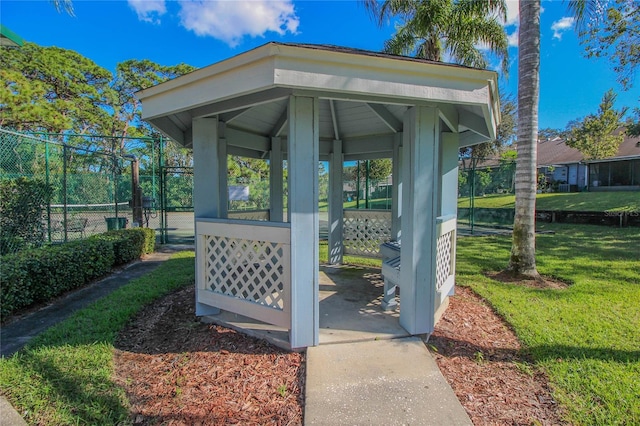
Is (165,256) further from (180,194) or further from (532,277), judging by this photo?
(532,277)

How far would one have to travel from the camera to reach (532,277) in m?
5.27

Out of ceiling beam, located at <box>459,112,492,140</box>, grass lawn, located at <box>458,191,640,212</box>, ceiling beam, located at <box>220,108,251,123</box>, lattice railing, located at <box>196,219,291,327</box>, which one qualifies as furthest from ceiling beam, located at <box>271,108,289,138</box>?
grass lawn, located at <box>458,191,640,212</box>

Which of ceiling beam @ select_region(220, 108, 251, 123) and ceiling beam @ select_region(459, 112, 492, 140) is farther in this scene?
ceiling beam @ select_region(220, 108, 251, 123)

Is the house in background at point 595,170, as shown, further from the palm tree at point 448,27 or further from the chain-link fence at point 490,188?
the palm tree at point 448,27

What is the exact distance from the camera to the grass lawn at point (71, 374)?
2152 millimetres

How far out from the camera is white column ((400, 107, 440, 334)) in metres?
3.11

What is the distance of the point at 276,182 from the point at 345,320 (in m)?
3.17

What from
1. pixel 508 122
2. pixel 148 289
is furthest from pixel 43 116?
pixel 508 122

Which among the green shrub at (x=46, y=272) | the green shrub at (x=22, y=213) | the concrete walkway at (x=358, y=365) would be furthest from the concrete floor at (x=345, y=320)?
the green shrub at (x=22, y=213)

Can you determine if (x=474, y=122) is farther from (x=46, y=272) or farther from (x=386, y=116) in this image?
(x=46, y=272)

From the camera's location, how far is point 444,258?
12.8 feet

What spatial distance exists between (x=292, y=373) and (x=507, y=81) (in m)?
13.3

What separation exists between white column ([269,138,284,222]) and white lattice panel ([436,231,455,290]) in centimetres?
292

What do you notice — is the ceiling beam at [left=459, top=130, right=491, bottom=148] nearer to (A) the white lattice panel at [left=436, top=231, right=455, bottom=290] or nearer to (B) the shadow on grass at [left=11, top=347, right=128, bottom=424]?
(A) the white lattice panel at [left=436, top=231, right=455, bottom=290]
